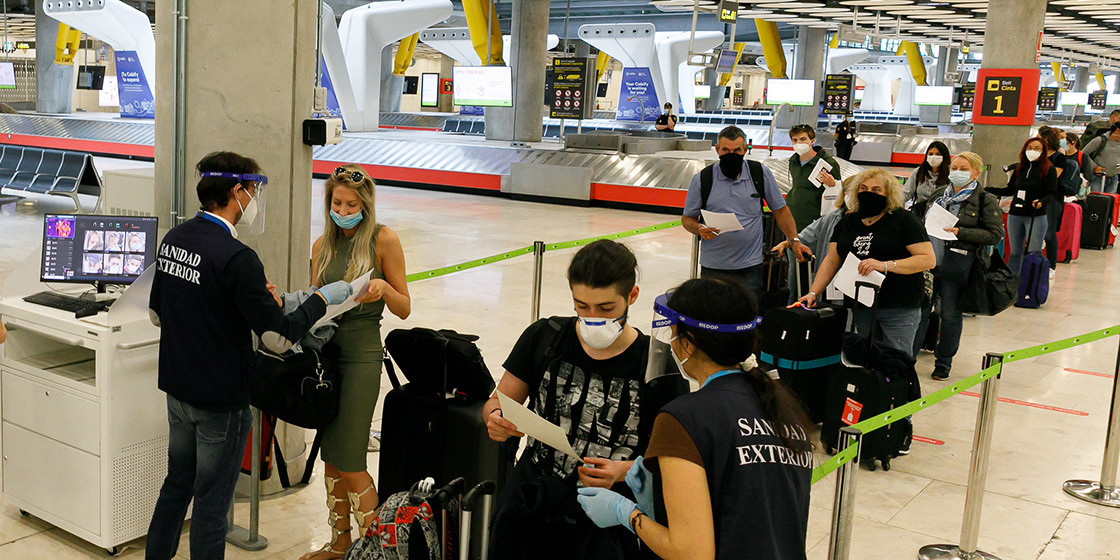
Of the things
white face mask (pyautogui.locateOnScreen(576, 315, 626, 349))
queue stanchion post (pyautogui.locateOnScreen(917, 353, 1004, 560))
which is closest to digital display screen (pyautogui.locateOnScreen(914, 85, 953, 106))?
queue stanchion post (pyautogui.locateOnScreen(917, 353, 1004, 560))

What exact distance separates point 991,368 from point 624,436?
90.2 inches

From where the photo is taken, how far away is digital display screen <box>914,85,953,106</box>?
3619cm

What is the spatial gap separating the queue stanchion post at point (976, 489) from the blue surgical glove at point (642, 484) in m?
2.60

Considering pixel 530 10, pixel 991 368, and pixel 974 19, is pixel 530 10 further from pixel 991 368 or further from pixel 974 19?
pixel 991 368

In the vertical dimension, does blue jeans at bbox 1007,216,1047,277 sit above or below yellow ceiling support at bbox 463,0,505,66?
below

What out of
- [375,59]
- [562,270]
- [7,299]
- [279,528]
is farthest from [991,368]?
[375,59]

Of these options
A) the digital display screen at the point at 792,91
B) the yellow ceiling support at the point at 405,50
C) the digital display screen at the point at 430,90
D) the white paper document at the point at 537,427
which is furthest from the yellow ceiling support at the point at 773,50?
the white paper document at the point at 537,427

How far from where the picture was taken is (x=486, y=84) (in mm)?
22406

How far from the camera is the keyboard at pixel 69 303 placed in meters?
4.12

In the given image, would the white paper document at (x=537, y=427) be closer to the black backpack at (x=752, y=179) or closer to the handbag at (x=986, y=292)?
the black backpack at (x=752, y=179)

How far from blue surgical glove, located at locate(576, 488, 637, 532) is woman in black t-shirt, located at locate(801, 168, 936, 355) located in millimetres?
3690

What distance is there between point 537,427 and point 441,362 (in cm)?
105

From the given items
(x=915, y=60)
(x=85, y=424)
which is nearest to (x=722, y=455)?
(x=85, y=424)

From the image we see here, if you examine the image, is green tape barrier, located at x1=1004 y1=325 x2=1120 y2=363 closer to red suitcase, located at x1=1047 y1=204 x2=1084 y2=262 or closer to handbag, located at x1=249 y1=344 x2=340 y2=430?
handbag, located at x1=249 y1=344 x2=340 y2=430
